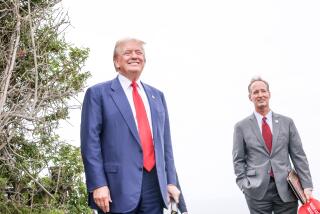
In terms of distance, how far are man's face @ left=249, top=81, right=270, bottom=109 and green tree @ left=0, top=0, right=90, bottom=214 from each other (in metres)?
3.21

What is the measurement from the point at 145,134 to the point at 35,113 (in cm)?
407

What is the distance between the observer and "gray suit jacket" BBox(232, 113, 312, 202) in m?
4.13

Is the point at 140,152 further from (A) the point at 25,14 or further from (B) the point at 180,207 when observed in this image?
(A) the point at 25,14

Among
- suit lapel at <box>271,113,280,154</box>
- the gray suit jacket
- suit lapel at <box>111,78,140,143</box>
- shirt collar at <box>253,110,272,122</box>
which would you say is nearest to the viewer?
A: suit lapel at <box>111,78,140,143</box>

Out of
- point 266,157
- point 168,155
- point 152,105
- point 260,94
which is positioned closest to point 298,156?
point 266,157

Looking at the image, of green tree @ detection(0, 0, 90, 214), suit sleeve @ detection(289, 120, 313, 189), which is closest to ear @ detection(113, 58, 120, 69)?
suit sleeve @ detection(289, 120, 313, 189)

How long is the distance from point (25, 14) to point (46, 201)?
2869mm

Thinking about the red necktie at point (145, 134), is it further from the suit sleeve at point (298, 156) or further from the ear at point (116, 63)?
the suit sleeve at point (298, 156)

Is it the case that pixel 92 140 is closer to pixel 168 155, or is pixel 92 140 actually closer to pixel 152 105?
pixel 152 105

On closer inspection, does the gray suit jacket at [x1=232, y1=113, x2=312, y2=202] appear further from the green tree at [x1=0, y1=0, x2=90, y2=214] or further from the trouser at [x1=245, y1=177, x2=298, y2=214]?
the green tree at [x1=0, y1=0, x2=90, y2=214]

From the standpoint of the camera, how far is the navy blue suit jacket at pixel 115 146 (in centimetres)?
257

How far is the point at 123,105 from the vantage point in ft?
8.96

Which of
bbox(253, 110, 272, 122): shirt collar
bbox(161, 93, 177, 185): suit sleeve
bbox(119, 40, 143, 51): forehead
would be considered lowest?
bbox(161, 93, 177, 185): suit sleeve

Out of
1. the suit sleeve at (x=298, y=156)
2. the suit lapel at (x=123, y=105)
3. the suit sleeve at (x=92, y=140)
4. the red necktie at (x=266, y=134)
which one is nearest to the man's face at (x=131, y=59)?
the suit lapel at (x=123, y=105)
